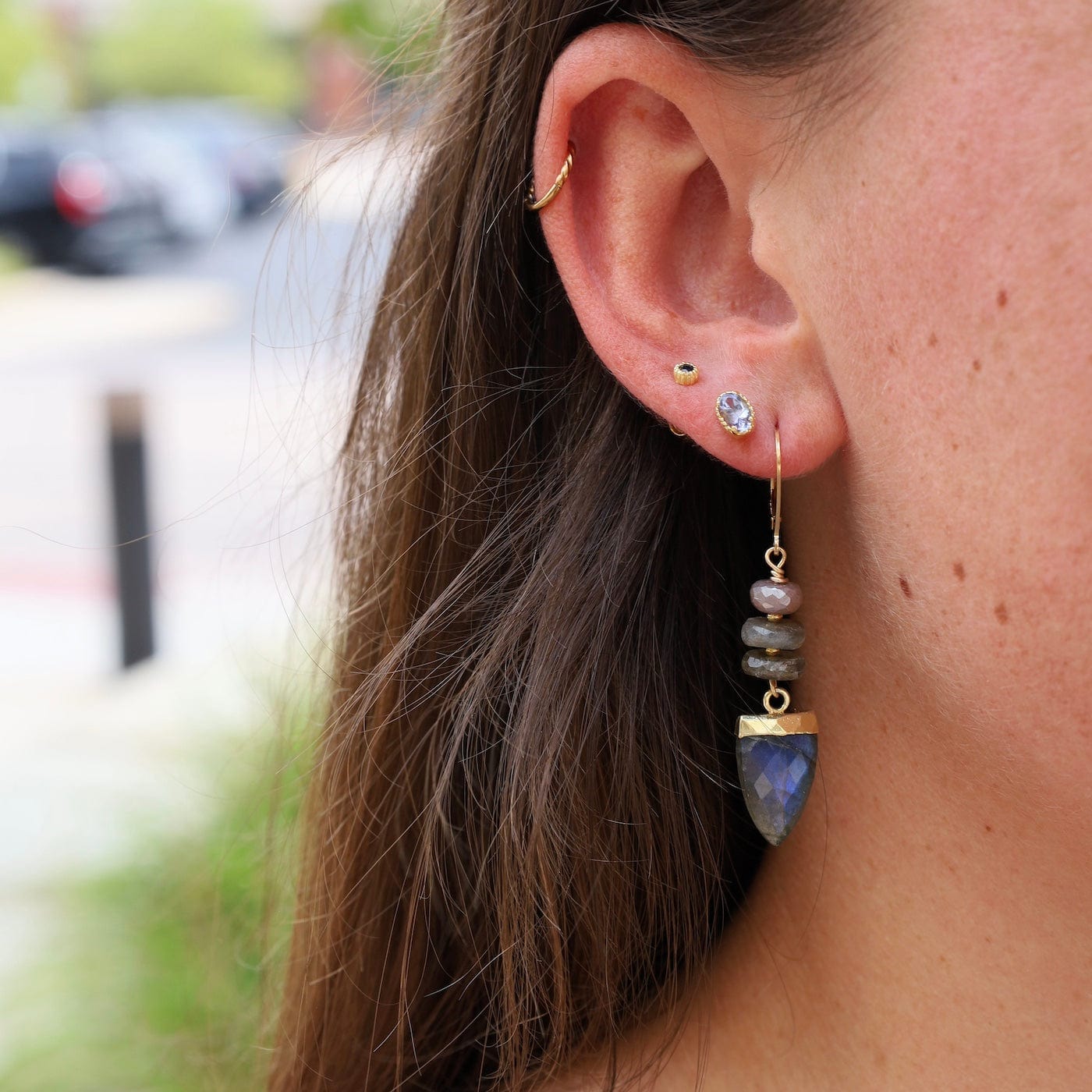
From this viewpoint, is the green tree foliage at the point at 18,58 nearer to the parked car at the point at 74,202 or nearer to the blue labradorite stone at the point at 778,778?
the parked car at the point at 74,202

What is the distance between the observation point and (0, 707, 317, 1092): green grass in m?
2.83

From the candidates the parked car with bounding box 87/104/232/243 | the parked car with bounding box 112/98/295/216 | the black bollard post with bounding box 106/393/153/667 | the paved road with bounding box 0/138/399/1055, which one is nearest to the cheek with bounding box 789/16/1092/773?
the paved road with bounding box 0/138/399/1055

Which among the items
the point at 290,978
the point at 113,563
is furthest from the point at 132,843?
the point at 290,978

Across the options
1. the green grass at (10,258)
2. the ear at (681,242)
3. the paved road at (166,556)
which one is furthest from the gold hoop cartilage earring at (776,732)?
the green grass at (10,258)

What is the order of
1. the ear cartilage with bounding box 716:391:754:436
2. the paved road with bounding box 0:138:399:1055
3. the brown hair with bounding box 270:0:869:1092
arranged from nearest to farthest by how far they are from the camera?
the ear cartilage with bounding box 716:391:754:436 → the brown hair with bounding box 270:0:869:1092 → the paved road with bounding box 0:138:399:1055

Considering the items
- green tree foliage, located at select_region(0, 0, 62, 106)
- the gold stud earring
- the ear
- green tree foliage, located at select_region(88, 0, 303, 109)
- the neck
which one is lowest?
the neck

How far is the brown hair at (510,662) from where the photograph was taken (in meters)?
1.21

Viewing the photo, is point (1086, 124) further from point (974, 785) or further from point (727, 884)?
point (727, 884)

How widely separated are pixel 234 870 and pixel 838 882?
8.61 ft

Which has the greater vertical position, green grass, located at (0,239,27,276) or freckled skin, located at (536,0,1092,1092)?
green grass, located at (0,239,27,276)

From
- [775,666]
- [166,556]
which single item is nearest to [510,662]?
[775,666]

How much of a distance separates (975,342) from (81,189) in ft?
52.2

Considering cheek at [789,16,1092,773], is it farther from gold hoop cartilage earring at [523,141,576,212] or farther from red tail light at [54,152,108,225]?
red tail light at [54,152,108,225]

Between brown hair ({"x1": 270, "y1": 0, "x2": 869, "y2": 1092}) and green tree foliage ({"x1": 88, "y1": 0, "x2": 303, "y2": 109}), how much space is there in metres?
34.5
